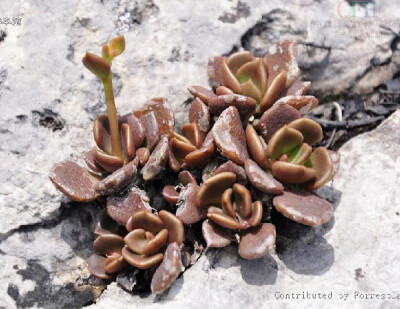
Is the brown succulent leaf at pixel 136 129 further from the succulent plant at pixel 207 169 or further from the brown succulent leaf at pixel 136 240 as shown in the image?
the brown succulent leaf at pixel 136 240

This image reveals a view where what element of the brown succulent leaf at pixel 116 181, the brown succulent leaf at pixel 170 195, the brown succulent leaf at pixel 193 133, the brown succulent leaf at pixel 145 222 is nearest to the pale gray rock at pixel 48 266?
the brown succulent leaf at pixel 116 181

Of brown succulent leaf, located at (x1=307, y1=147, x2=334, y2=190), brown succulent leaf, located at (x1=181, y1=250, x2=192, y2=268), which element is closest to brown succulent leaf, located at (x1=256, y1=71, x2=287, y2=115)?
brown succulent leaf, located at (x1=307, y1=147, x2=334, y2=190)

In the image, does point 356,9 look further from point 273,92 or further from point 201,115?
point 201,115

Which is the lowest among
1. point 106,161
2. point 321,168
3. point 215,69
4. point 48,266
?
point 48,266

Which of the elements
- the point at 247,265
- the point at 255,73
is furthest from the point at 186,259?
the point at 255,73

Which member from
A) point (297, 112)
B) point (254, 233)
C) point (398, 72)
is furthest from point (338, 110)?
point (254, 233)
